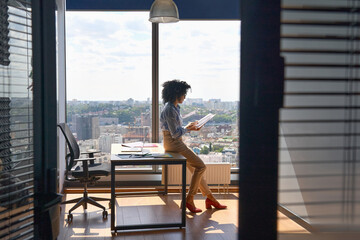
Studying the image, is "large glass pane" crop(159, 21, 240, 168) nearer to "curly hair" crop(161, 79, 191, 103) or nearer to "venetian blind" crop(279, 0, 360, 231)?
"curly hair" crop(161, 79, 191, 103)

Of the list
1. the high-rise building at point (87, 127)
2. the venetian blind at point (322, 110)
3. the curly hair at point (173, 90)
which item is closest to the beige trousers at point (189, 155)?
the curly hair at point (173, 90)

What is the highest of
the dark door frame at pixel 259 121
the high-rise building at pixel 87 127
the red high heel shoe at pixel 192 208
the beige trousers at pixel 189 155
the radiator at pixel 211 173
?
the dark door frame at pixel 259 121

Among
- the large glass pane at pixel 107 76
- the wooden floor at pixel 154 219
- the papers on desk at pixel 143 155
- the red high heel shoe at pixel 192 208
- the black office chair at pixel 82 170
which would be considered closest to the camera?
the wooden floor at pixel 154 219

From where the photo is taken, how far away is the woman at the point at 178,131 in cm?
529

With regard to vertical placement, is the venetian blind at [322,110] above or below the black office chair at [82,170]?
above

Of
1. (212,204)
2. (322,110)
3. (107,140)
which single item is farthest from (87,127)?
(322,110)

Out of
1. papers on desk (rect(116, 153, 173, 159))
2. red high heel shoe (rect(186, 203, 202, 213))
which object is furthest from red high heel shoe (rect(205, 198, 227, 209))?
papers on desk (rect(116, 153, 173, 159))

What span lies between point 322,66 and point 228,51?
5.86 metres

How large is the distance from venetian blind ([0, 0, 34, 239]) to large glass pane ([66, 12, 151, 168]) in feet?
17.1

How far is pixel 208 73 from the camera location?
6.84m

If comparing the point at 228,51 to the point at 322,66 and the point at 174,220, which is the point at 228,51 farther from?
the point at 322,66

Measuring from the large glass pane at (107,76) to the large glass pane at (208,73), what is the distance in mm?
410

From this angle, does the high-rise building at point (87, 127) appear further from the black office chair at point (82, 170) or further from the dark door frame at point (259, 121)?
the dark door frame at point (259, 121)

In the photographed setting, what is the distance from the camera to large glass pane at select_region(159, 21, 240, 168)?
266 inches
